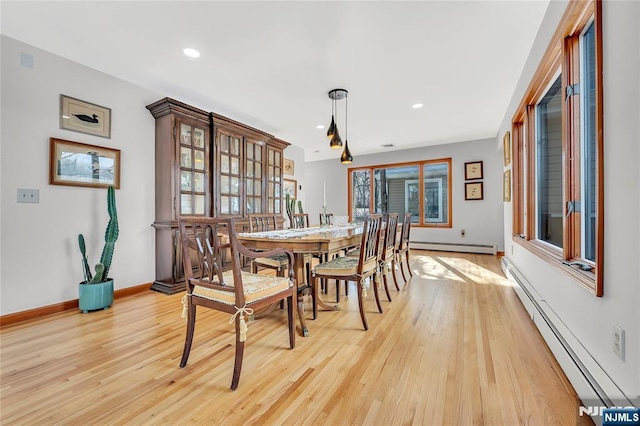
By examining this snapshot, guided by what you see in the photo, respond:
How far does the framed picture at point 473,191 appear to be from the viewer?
5840 millimetres

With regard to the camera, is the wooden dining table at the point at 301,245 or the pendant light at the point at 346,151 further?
the pendant light at the point at 346,151

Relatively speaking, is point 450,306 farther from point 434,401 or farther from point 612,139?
point 612,139

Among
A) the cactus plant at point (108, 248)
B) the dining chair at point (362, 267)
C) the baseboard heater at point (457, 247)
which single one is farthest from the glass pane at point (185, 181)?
the baseboard heater at point (457, 247)

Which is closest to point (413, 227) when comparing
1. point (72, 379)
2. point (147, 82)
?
point (147, 82)

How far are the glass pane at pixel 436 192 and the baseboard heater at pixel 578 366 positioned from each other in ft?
14.1

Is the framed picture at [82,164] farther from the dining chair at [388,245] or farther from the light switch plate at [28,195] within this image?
the dining chair at [388,245]

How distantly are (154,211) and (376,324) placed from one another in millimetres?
2894

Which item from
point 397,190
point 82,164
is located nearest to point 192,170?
point 82,164

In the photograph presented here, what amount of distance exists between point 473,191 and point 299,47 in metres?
4.99

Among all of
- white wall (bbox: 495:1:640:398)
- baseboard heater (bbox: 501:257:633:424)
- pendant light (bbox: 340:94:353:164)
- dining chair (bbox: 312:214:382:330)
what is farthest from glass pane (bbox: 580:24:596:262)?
pendant light (bbox: 340:94:353:164)

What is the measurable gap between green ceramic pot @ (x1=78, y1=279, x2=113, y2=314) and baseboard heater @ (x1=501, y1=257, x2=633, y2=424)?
3.54 m

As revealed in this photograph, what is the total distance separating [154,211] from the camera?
340cm

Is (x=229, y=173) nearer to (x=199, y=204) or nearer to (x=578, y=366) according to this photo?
(x=199, y=204)

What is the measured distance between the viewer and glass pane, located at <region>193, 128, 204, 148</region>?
139 inches
